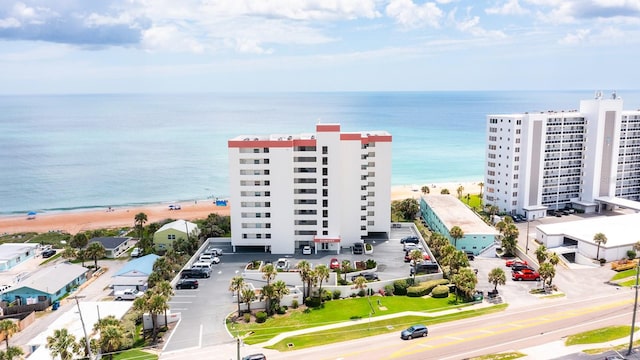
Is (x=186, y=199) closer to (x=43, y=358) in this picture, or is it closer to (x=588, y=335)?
(x=43, y=358)

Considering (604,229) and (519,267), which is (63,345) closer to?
(519,267)

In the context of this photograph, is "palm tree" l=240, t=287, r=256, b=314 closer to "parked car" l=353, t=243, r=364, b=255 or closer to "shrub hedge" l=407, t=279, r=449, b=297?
"shrub hedge" l=407, t=279, r=449, b=297

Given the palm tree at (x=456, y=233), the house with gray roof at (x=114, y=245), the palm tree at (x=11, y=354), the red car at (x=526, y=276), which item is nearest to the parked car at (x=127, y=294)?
the house with gray roof at (x=114, y=245)

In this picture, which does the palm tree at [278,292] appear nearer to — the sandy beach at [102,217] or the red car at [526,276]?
the red car at [526,276]

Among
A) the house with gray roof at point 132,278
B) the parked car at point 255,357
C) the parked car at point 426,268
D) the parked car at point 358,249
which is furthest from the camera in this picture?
the parked car at point 358,249

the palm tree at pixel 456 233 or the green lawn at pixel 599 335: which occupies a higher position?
the palm tree at pixel 456 233

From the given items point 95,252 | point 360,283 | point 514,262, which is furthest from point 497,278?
point 95,252

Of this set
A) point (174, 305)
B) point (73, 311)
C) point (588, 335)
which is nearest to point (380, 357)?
point (588, 335)
